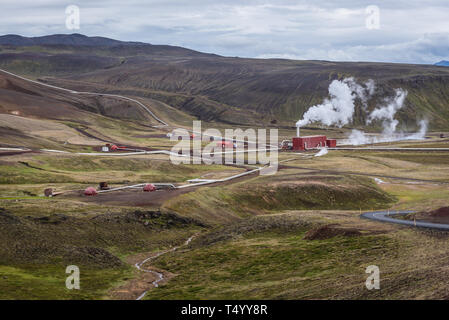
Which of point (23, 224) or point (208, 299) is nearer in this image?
point (208, 299)

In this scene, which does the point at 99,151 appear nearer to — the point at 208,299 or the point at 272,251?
the point at 272,251
